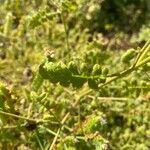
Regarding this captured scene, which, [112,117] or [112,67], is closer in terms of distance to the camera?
[112,117]

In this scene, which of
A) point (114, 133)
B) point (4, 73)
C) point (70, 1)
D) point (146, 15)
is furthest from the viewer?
point (146, 15)

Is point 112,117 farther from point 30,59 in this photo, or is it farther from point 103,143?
point 103,143

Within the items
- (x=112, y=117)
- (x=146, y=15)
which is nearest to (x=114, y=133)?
(x=112, y=117)

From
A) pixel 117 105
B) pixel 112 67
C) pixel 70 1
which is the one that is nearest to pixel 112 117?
pixel 117 105

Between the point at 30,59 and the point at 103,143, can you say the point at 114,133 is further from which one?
the point at 103,143

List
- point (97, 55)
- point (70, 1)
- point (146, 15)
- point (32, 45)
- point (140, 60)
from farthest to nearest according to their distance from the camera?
point (146, 15)
point (32, 45)
point (97, 55)
point (70, 1)
point (140, 60)

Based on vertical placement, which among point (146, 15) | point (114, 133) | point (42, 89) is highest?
point (42, 89)

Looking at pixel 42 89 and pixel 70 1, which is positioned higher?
pixel 70 1
